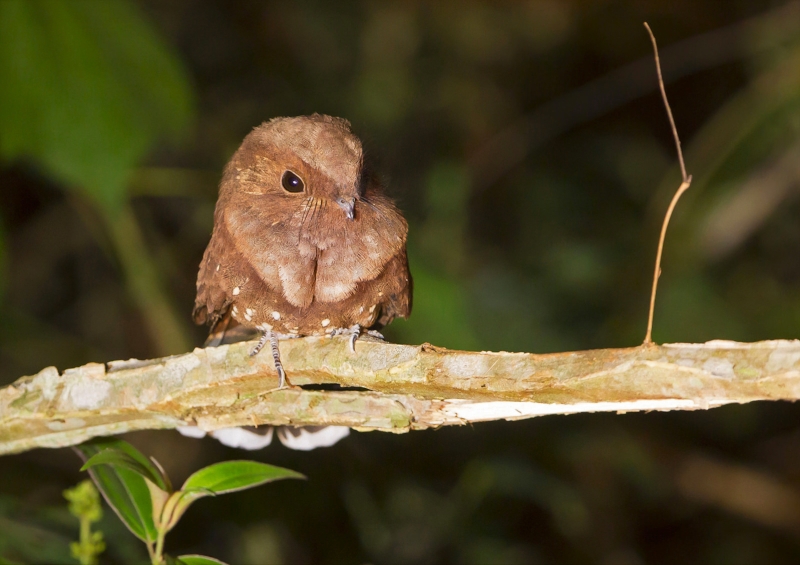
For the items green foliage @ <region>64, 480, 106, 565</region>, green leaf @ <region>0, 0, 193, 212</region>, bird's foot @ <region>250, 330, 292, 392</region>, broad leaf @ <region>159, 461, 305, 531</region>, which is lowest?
green foliage @ <region>64, 480, 106, 565</region>

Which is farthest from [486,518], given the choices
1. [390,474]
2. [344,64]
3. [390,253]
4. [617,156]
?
[344,64]

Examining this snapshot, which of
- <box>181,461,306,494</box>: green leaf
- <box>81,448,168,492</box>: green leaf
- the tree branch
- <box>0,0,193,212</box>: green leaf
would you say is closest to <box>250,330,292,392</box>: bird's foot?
the tree branch

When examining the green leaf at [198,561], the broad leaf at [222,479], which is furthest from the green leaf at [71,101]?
the green leaf at [198,561]

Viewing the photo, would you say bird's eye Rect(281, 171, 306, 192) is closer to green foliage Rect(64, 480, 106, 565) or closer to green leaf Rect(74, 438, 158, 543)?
green leaf Rect(74, 438, 158, 543)

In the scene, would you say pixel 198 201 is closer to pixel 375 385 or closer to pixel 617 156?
pixel 617 156

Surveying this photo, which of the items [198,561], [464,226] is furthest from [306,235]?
[464,226]

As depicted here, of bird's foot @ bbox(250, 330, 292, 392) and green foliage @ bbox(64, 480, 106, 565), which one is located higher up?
bird's foot @ bbox(250, 330, 292, 392)

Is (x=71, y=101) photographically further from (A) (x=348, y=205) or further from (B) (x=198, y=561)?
(B) (x=198, y=561)

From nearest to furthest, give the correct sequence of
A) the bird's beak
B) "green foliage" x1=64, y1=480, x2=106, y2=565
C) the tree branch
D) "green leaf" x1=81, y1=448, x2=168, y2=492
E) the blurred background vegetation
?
the tree branch
"green leaf" x1=81, y1=448, x2=168, y2=492
"green foliage" x1=64, y1=480, x2=106, y2=565
the bird's beak
the blurred background vegetation
